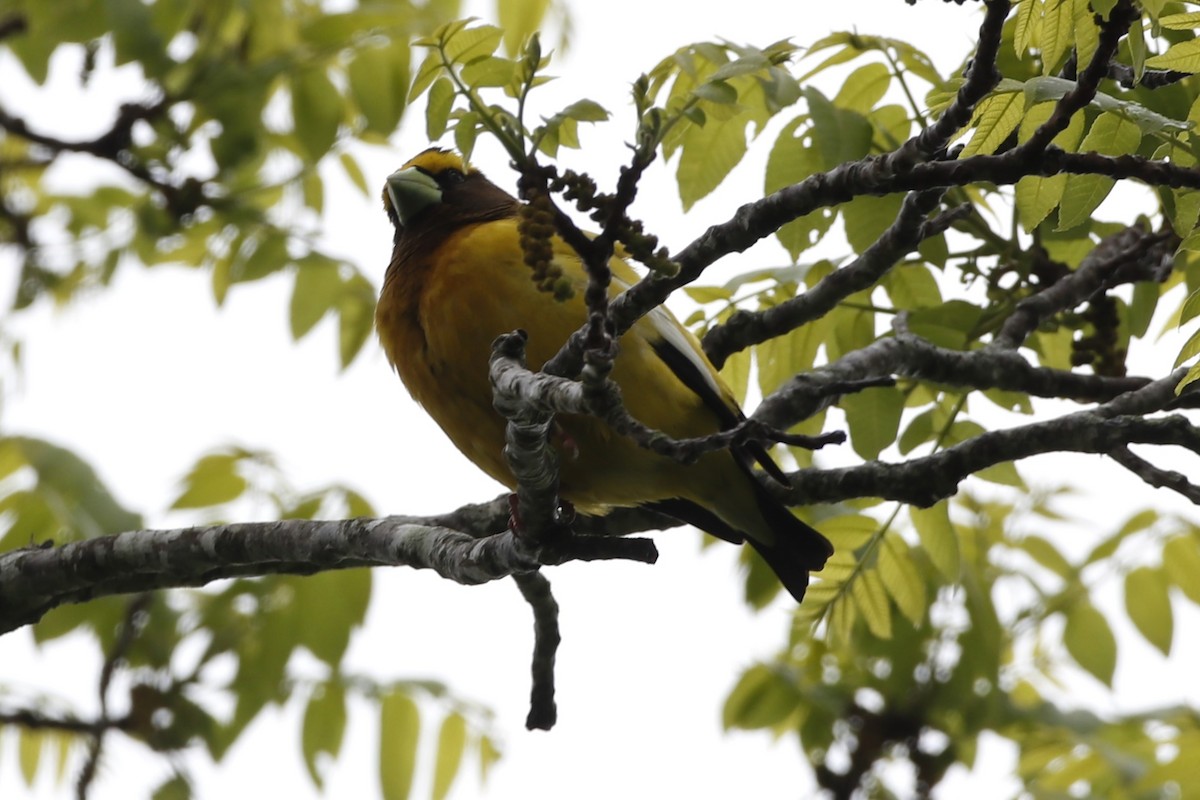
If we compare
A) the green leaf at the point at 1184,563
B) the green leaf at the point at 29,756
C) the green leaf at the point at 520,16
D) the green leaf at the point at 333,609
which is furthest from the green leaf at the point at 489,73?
the green leaf at the point at 29,756

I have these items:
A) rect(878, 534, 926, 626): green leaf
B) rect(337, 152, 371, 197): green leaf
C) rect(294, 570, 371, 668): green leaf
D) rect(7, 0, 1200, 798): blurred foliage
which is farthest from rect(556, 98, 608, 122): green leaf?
rect(337, 152, 371, 197): green leaf

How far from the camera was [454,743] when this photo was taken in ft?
16.7

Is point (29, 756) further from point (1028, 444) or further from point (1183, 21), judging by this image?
point (1183, 21)

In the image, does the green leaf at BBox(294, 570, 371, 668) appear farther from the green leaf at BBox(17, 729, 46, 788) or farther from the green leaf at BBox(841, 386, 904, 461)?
the green leaf at BBox(841, 386, 904, 461)

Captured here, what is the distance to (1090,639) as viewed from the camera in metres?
5.06

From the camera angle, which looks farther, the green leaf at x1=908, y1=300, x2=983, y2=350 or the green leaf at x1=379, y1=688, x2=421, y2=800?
the green leaf at x1=379, y1=688, x2=421, y2=800

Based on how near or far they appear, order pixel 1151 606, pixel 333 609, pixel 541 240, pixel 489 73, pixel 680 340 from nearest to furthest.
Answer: pixel 541 240
pixel 489 73
pixel 680 340
pixel 333 609
pixel 1151 606

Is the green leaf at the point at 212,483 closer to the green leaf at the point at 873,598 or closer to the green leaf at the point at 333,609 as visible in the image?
the green leaf at the point at 333,609

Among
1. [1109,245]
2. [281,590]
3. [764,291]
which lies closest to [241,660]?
[281,590]

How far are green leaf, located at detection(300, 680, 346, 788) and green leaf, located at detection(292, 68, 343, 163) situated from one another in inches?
82.7

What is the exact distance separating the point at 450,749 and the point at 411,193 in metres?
2.12

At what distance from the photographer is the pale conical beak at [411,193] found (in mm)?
4496

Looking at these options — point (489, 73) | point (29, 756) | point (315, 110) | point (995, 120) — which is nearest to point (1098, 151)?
point (995, 120)

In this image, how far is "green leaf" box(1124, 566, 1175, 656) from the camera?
4.84 m
